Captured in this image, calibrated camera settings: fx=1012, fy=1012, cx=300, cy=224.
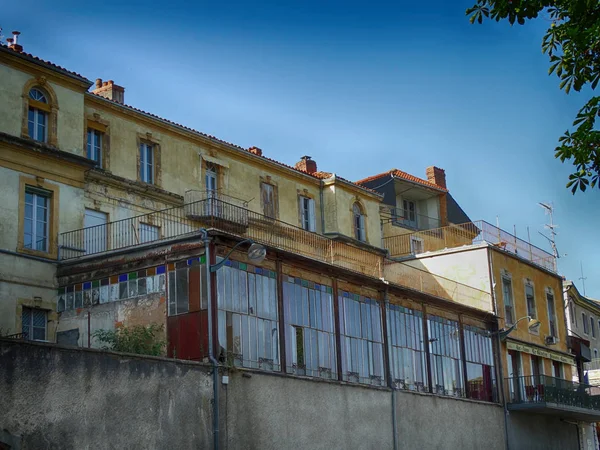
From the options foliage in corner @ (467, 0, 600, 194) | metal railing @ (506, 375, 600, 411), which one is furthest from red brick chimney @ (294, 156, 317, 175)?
foliage in corner @ (467, 0, 600, 194)

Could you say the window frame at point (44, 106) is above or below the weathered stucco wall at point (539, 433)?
above

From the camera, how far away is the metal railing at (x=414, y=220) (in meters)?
52.5

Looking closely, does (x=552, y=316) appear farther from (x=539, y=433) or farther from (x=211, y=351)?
(x=211, y=351)

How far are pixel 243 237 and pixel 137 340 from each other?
4109mm

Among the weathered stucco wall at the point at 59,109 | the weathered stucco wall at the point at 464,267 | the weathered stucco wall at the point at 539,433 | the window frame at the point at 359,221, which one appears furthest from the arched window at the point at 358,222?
the weathered stucco wall at the point at 59,109

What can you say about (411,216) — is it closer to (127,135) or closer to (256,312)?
(127,135)

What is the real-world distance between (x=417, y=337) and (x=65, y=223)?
43.4ft

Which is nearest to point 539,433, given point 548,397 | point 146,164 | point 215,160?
point 548,397

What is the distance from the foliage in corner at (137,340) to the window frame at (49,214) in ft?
12.3

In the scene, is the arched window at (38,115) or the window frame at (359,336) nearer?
the arched window at (38,115)

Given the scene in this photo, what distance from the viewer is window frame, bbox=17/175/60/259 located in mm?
29953

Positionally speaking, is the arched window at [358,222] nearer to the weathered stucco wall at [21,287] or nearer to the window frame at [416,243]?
the window frame at [416,243]

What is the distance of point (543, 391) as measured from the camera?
41.6 m

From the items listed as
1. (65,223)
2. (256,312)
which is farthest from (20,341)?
(65,223)
